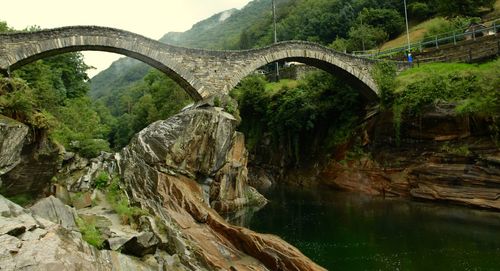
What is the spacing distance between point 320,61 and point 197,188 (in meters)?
14.2

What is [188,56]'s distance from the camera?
80.9 ft

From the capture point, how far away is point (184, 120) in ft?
68.3

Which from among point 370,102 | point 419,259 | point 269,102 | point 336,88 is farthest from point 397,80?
point 419,259

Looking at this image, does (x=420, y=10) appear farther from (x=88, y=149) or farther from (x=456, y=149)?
(x=88, y=149)

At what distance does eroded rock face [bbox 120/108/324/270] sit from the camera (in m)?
13.0

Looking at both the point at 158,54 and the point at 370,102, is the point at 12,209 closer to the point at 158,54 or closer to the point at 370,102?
the point at 158,54

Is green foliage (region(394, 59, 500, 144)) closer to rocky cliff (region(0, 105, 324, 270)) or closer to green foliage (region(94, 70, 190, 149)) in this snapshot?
rocky cliff (region(0, 105, 324, 270))

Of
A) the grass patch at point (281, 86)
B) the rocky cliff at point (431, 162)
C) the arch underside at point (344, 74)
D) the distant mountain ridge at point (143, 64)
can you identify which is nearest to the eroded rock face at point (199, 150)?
the arch underside at point (344, 74)

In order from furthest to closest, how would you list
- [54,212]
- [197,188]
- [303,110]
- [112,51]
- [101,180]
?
[303,110]
[112,51]
[197,188]
[101,180]
[54,212]

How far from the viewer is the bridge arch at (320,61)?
26688 millimetres

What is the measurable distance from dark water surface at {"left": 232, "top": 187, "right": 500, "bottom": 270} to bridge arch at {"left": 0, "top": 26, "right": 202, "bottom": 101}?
994 centimetres

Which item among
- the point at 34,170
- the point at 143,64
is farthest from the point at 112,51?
the point at 143,64

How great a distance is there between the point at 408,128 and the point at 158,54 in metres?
17.1

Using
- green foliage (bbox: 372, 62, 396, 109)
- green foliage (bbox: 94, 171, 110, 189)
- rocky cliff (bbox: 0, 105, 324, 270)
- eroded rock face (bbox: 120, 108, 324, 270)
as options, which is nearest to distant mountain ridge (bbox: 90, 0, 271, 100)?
green foliage (bbox: 372, 62, 396, 109)
